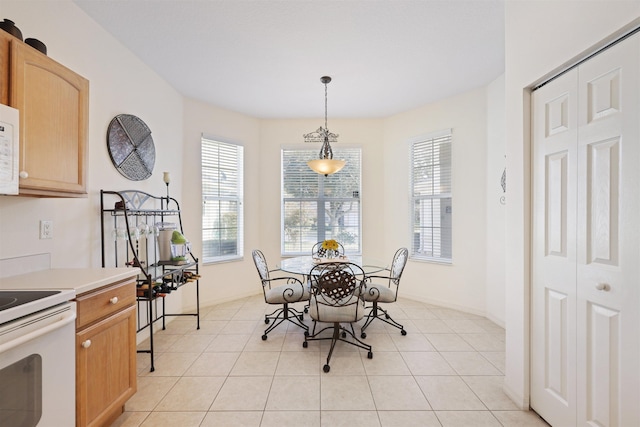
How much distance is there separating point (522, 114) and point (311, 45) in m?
1.87

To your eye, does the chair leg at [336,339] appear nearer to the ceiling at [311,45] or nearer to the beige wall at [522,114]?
the beige wall at [522,114]

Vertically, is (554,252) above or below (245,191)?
below

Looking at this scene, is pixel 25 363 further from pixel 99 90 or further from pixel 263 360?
pixel 99 90

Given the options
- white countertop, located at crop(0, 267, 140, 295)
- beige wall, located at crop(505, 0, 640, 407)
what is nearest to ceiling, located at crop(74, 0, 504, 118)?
beige wall, located at crop(505, 0, 640, 407)

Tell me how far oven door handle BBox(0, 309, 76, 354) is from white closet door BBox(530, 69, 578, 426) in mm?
2578

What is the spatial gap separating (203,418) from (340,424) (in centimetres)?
89

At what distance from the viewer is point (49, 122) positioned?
1.54m

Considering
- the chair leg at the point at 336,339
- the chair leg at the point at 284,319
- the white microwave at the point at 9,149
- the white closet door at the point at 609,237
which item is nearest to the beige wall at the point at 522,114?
the white closet door at the point at 609,237

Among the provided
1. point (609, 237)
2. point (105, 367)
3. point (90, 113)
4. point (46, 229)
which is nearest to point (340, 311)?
point (105, 367)

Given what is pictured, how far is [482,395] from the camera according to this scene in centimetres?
203

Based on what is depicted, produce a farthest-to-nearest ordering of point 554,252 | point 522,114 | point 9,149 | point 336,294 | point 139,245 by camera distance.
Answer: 1. point 139,245
2. point 336,294
3. point 522,114
4. point 554,252
5. point 9,149

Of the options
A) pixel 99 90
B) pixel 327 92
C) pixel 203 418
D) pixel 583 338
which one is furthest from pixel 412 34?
pixel 203 418

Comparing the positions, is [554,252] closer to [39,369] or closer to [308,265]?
[308,265]

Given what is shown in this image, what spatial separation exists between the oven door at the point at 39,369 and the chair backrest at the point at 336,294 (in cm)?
162
